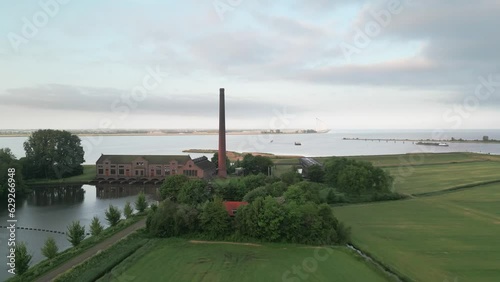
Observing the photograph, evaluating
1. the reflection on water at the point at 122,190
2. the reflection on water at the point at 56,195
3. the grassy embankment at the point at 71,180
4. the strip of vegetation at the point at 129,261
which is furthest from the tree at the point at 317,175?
the grassy embankment at the point at 71,180

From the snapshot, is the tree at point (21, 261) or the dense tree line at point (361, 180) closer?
the tree at point (21, 261)

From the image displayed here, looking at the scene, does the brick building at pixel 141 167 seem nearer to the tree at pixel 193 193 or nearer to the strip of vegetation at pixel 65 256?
the tree at pixel 193 193

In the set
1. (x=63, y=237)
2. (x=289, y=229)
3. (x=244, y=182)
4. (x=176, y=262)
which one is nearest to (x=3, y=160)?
(x=63, y=237)

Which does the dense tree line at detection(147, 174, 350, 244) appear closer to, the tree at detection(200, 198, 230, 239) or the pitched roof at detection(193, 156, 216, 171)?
the tree at detection(200, 198, 230, 239)

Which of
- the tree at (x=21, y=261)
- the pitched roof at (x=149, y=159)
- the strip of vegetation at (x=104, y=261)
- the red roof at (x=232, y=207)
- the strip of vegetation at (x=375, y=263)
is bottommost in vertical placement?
the strip of vegetation at (x=375, y=263)

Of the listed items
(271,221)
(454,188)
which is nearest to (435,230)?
(271,221)

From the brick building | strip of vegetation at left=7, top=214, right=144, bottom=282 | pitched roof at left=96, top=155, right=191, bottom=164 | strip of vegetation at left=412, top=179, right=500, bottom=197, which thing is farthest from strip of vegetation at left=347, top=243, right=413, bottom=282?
pitched roof at left=96, top=155, right=191, bottom=164

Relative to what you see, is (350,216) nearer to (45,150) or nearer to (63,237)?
(63,237)
